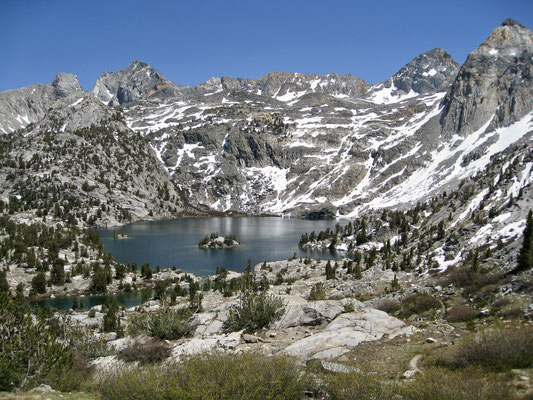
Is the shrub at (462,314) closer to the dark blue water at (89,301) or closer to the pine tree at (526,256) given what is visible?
the pine tree at (526,256)

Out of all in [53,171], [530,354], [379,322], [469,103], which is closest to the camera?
[530,354]

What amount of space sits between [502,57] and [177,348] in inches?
7775

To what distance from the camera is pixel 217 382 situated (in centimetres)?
860

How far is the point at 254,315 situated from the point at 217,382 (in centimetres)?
722

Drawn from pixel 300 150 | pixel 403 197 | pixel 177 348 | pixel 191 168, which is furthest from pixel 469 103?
pixel 177 348

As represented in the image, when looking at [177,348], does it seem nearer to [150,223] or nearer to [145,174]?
[150,223]

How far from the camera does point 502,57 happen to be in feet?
537

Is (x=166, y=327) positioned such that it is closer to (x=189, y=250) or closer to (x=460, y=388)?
(x=460, y=388)

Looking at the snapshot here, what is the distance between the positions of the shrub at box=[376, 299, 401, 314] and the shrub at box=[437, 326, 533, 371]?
339 inches

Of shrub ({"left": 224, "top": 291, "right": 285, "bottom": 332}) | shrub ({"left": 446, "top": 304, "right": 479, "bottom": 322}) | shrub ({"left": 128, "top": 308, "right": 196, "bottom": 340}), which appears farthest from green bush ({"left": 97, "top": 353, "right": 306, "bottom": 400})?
shrub ({"left": 446, "top": 304, "right": 479, "bottom": 322})

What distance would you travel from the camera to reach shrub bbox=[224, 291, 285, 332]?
51.4 ft

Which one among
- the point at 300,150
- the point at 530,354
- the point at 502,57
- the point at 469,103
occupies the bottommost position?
the point at 530,354

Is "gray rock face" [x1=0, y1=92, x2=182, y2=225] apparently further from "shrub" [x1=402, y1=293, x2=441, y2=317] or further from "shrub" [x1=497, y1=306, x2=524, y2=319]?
"shrub" [x1=497, y1=306, x2=524, y2=319]

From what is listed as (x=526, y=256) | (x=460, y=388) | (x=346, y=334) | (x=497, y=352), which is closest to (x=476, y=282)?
(x=526, y=256)
